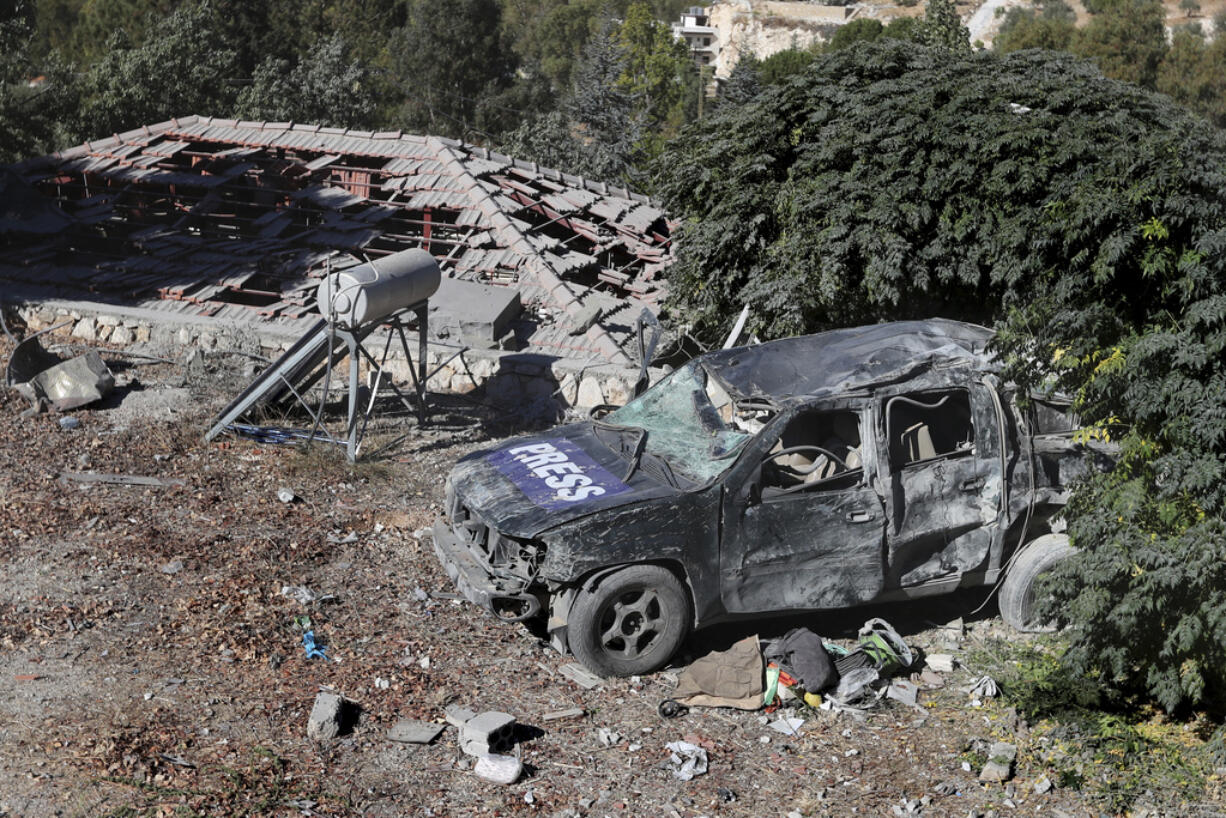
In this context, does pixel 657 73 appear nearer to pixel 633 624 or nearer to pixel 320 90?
pixel 320 90

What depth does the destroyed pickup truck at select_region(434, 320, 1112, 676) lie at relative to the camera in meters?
7.31

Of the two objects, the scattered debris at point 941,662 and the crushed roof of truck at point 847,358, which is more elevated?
the crushed roof of truck at point 847,358

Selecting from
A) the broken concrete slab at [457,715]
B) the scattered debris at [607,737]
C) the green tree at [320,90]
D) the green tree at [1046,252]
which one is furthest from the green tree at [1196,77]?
the broken concrete slab at [457,715]

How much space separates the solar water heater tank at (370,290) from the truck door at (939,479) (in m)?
5.35

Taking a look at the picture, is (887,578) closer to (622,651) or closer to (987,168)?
(622,651)

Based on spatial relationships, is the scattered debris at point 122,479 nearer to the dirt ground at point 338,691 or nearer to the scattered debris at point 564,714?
the dirt ground at point 338,691

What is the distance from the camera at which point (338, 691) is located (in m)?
7.02

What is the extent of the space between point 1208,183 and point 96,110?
3593 cm

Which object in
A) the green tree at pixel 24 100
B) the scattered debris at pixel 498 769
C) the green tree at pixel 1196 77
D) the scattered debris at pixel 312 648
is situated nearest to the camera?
the scattered debris at pixel 498 769

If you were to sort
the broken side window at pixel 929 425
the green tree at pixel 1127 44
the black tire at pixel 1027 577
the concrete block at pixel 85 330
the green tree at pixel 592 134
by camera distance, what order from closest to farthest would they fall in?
the broken side window at pixel 929 425 → the black tire at pixel 1027 577 → the concrete block at pixel 85 330 → the green tree at pixel 592 134 → the green tree at pixel 1127 44

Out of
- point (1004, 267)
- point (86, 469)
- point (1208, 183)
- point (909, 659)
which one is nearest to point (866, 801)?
point (909, 659)

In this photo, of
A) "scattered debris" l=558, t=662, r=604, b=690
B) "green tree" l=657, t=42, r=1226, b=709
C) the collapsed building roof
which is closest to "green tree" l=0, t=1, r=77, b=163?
the collapsed building roof

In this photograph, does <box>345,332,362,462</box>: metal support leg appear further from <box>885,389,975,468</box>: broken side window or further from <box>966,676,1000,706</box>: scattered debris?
<box>966,676,1000,706</box>: scattered debris

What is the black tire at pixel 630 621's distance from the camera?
7199mm
